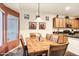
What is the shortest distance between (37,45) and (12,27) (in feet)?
1.80

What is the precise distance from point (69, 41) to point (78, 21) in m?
0.34

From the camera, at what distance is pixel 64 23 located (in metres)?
1.53

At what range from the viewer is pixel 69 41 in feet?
5.01

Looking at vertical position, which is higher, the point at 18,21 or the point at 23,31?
the point at 18,21

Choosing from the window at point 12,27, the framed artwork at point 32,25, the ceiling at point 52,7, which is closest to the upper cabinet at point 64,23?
the ceiling at point 52,7

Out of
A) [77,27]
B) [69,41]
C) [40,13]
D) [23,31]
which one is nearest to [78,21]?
[77,27]

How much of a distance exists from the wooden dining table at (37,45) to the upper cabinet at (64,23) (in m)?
0.32

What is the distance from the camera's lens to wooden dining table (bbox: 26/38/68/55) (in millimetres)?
1517

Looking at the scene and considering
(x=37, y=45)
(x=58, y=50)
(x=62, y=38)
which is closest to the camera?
(x=58, y=50)

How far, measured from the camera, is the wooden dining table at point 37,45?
1.52 m

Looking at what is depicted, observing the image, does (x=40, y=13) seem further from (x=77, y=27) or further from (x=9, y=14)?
(x=77, y=27)

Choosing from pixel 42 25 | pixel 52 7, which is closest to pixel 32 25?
pixel 42 25

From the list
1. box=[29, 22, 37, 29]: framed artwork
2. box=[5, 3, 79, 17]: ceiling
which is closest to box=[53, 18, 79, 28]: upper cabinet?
box=[5, 3, 79, 17]: ceiling

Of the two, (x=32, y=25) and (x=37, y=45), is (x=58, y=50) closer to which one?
(x=37, y=45)
